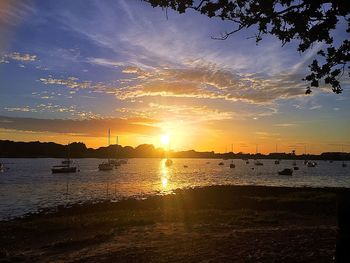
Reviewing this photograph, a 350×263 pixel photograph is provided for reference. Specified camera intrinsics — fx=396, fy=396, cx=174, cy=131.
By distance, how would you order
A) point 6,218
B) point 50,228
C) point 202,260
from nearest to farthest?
1. point 202,260
2. point 50,228
3. point 6,218

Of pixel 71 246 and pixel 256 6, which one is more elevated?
pixel 256 6

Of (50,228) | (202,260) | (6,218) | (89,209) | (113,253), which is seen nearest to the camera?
(202,260)

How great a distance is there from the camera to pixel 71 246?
1920cm

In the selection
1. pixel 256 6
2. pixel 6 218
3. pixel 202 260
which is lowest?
pixel 6 218

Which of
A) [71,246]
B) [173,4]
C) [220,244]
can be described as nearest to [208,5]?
[173,4]

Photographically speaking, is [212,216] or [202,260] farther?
[212,216]

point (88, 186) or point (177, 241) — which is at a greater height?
point (177, 241)

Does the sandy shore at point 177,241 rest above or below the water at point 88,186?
above

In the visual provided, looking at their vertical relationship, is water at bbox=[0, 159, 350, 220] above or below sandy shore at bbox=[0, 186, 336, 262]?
below

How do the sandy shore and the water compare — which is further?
the water

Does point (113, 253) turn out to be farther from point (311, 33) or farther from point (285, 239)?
point (311, 33)

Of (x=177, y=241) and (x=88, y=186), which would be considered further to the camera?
(x=88, y=186)

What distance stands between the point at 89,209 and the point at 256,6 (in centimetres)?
3660

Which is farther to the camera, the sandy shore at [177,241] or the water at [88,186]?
the water at [88,186]
